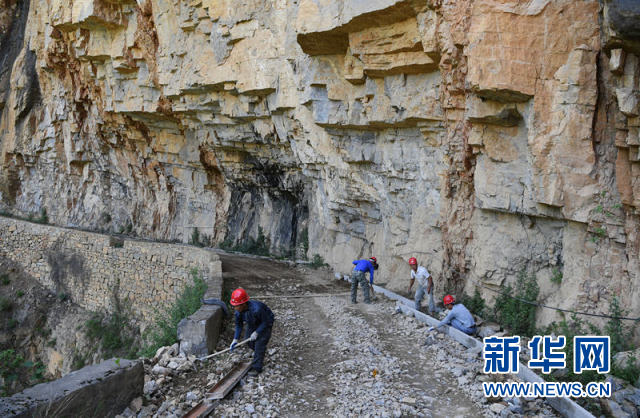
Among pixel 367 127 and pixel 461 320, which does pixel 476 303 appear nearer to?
pixel 461 320

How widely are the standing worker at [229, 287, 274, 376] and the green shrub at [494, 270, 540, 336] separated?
3874 millimetres

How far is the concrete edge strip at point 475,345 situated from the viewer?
172 inches

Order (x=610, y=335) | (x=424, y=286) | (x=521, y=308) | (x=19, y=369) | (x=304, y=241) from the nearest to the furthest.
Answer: (x=610, y=335)
(x=521, y=308)
(x=424, y=286)
(x=19, y=369)
(x=304, y=241)

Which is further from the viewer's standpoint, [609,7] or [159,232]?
[159,232]

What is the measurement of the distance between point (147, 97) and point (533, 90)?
15.2 m

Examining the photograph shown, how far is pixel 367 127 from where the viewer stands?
36.0ft

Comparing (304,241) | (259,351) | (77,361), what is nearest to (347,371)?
(259,351)

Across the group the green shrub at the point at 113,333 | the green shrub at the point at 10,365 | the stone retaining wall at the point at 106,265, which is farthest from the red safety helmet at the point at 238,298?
the green shrub at the point at 10,365

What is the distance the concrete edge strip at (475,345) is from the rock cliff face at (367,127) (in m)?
0.92

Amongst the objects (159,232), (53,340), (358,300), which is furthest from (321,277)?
(159,232)

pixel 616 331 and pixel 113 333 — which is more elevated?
pixel 616 331

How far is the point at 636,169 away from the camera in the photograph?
18.6ft

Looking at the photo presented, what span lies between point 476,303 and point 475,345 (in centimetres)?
183

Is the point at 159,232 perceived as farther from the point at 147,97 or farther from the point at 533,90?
the point at 533,90
